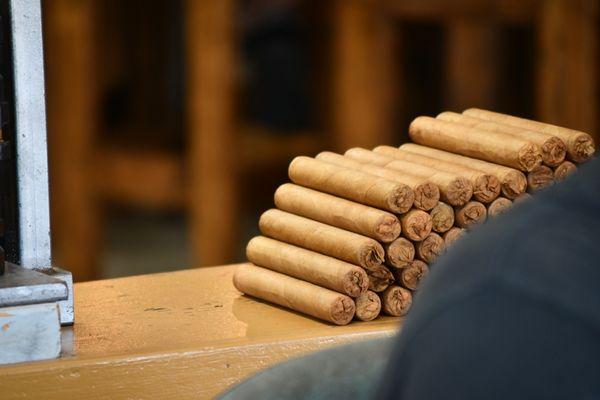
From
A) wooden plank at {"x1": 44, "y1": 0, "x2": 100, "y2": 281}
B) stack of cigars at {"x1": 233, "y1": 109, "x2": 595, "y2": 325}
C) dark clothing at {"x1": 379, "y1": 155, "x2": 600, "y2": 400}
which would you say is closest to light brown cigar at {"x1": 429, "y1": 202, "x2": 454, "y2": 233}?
stack of cigars at {"x1": 233, "y1": 109, "x2": 595, "y2": 325}

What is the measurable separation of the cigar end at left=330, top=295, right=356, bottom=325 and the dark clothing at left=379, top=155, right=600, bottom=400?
1057 mm

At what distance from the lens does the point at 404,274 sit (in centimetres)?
164

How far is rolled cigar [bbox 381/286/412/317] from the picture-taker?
1662 mm

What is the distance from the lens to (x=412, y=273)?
1646mm

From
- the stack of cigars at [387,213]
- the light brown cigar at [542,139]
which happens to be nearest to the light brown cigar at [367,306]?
the stack of cigars at [387,213]

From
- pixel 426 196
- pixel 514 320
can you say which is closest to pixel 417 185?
pixel 426 196

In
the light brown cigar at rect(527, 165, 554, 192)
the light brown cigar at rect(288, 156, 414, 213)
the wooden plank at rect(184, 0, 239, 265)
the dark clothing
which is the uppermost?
the dark clothing

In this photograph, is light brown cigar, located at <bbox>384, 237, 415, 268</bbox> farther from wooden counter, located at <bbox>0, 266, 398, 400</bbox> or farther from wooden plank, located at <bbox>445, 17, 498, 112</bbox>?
wooden plank, located at <bbox>445, 17, 498, 112</bbox>

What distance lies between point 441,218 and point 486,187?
3.2 inches

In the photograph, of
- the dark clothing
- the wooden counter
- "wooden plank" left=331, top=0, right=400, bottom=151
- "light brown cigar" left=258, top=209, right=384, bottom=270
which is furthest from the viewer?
"wooden plank" left=331, top=0, right=400, bottom=151

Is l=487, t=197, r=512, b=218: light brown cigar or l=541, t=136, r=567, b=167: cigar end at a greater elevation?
l=541, t=136, r=567, b=167: cigar end

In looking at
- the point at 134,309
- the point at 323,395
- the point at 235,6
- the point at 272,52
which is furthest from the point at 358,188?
the point at 272,52

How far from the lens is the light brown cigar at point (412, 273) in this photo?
164 centimetres

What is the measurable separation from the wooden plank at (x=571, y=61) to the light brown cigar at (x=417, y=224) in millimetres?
2748
